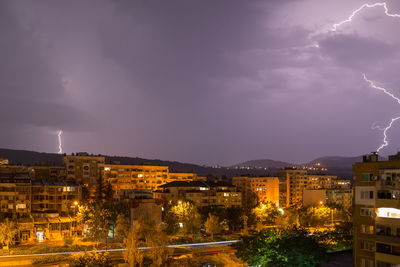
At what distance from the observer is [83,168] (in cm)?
9025

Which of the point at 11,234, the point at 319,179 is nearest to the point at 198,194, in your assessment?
the point at 11,234

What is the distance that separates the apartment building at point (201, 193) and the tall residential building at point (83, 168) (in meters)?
19.9

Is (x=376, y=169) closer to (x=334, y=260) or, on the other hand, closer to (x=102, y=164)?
(x=334, y=260)

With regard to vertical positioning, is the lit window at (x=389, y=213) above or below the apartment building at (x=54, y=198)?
above

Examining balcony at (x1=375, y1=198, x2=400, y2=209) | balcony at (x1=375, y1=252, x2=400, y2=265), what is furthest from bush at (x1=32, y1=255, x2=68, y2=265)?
balcony at (x1=375, y1=198, x2=400, y2=209)

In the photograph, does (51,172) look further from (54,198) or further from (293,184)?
(293,184)

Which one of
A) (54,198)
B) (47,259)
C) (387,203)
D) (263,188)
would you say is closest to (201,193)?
(54,198)

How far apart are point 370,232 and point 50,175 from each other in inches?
3051

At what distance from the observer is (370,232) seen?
31.5m

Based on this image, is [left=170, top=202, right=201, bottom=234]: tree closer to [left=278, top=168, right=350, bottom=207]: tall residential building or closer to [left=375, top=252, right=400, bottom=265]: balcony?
[left=375, top=252, right=400, bottom=265]: balcony

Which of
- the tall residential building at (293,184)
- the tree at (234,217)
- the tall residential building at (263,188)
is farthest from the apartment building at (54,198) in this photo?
the tall residential building at (293,184)

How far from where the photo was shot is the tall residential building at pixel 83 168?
290 feet

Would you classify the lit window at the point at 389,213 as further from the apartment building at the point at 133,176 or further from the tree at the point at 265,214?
the apartment building at the point at 133,176

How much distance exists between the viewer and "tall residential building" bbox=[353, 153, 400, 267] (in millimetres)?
29438
